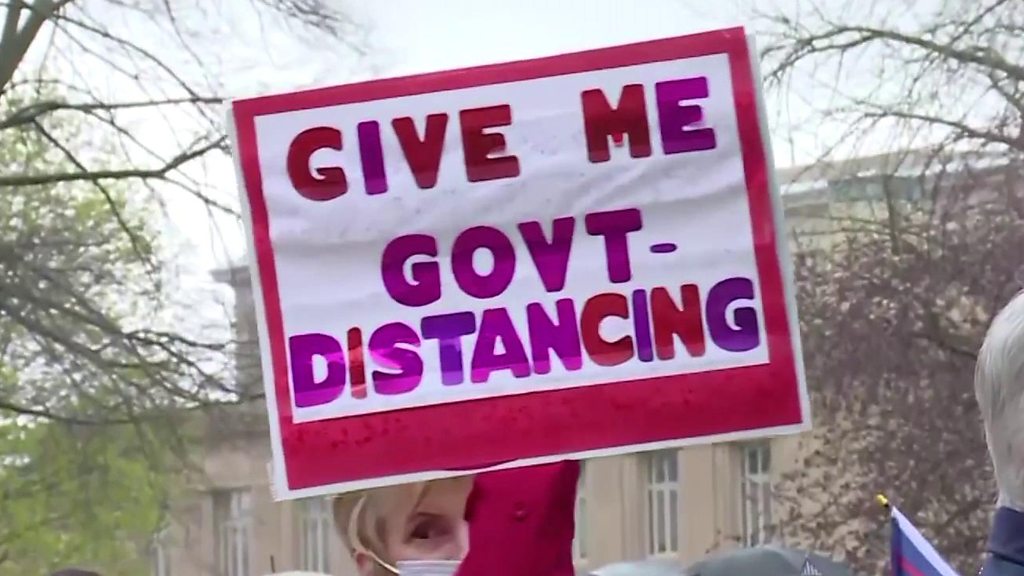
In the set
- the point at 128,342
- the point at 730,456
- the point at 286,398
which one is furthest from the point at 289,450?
the point at 730,456

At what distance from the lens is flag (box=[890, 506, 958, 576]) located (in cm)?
237

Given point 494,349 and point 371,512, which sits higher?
point 494,349

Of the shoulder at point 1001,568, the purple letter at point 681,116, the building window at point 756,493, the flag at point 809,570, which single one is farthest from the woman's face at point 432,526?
the building window at point 756,493

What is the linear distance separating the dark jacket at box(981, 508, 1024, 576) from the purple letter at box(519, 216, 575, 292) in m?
0.67

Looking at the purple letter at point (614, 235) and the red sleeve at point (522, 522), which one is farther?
the purple letter at point (614, 235)

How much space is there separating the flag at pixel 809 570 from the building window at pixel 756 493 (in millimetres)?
9436

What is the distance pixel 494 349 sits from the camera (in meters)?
2.39

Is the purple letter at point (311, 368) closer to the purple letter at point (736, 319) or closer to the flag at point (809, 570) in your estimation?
the purple letter at point (736, 319)

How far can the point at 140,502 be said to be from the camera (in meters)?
15.1

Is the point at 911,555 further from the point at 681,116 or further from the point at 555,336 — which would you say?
the point at 681,116

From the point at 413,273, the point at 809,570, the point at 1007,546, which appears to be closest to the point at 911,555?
the point at 1007,546

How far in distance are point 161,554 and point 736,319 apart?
62.8 feet

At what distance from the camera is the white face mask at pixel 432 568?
2258mm

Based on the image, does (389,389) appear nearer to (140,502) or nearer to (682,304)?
(682,304)
